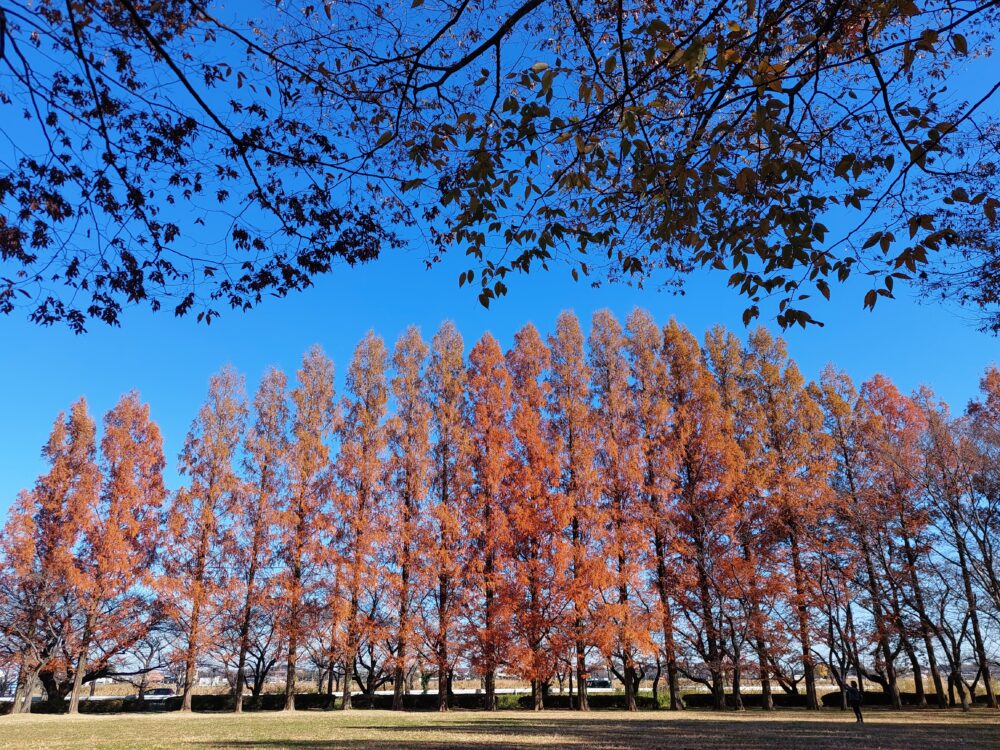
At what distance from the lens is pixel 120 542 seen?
18.6 m

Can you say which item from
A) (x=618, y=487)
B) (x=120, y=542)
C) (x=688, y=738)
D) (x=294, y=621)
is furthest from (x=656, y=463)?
(x=120, y=542)

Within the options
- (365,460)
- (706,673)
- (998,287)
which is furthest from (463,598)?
(998,287)

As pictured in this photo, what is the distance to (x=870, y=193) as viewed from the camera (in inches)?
135

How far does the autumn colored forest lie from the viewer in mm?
17172

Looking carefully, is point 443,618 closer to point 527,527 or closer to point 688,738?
point 527,527

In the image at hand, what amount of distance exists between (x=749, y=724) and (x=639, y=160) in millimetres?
12463

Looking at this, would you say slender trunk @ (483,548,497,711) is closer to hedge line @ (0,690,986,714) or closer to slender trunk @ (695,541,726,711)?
hedge line @ (0,690,986,714)

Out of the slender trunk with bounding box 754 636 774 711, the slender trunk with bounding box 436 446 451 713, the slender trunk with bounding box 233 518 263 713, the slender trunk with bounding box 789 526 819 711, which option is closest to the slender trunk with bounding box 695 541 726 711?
the slender trunk with bounding box 754 636 774 711

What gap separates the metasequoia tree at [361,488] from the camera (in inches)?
731

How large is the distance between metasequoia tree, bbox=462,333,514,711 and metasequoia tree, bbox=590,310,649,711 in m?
3.03

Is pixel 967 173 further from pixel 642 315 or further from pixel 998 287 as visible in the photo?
pixel 642 315

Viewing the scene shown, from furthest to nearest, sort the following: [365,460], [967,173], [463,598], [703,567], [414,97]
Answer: [365,460] → [463,598] → [703,567] → [967,173] → [414,97]

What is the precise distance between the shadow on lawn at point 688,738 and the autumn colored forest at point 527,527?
5385 mm

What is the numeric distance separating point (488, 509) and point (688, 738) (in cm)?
1030
